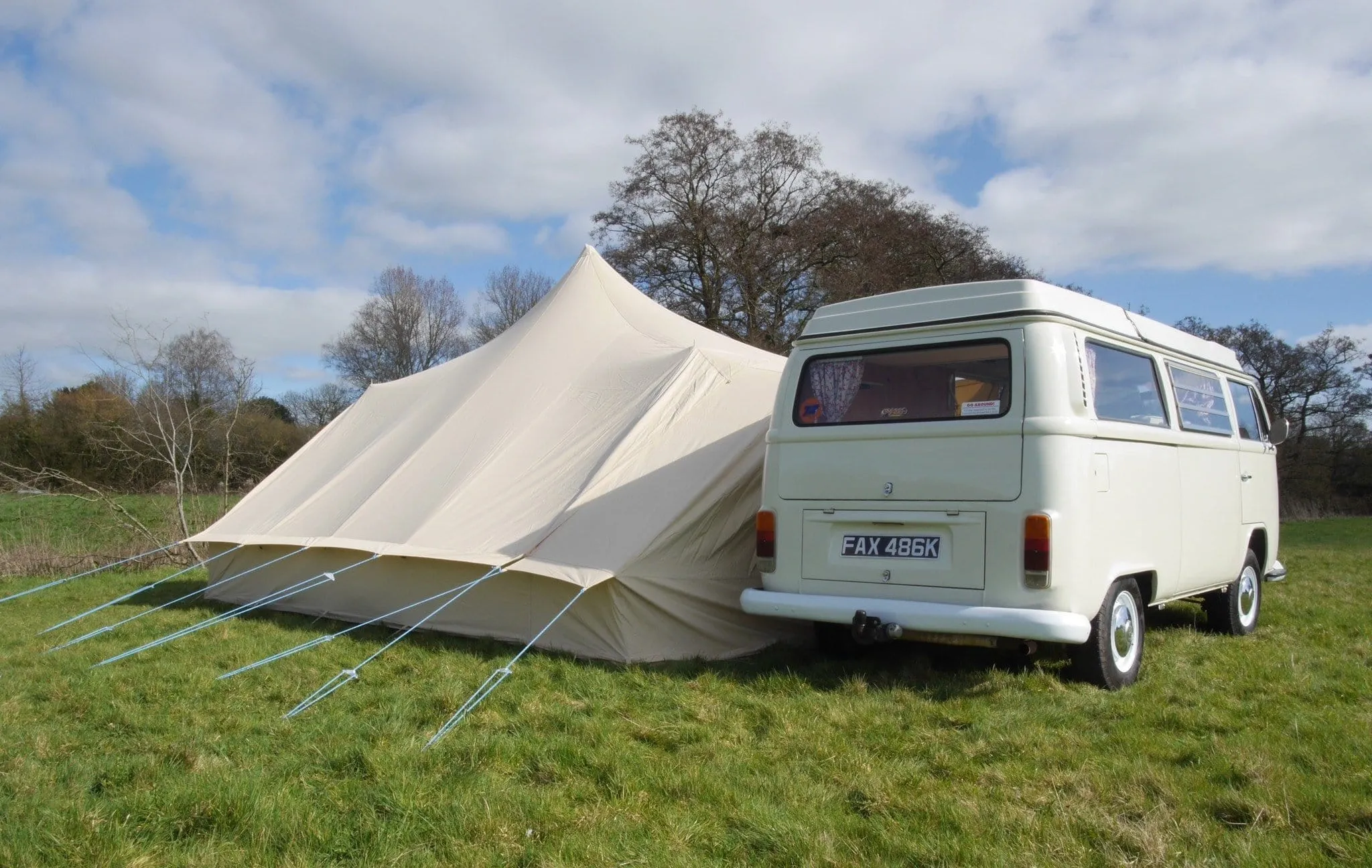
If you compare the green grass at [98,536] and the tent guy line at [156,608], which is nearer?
the tent guy line at [156,608]

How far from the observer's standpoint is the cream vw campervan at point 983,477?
5.00 m

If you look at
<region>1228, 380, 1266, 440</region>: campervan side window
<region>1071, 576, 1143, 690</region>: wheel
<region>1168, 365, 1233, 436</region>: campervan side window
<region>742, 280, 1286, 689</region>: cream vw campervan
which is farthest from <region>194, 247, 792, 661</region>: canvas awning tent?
<region>1228, 380, 1266, 440</region>: campervan side window

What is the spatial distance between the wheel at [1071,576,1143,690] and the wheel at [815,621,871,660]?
4.59ft

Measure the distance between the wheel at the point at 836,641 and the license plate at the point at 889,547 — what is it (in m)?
0.83

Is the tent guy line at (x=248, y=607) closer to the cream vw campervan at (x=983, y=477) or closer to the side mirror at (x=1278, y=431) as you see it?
the cream vw campervan at (x=983, y=477)

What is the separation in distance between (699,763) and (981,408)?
2.43 m

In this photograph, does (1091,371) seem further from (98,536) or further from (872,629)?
(98,536)

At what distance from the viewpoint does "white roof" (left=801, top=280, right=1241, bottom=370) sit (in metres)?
5.26

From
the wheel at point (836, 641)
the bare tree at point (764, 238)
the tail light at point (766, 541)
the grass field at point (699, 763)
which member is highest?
the bare tree at point (764, 238)

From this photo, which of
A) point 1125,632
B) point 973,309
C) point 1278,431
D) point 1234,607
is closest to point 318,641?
point 973,309

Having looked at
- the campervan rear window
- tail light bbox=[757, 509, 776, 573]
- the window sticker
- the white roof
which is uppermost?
the white roof

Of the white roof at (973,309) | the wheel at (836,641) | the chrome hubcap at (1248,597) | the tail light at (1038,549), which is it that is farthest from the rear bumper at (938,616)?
the chrome hubcap at (1248,597)

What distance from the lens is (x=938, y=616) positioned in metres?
5.08

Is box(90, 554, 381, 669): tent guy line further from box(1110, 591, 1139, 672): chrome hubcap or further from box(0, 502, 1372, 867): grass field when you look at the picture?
box(1110, 591, 1139, 672): chrome hubcap
